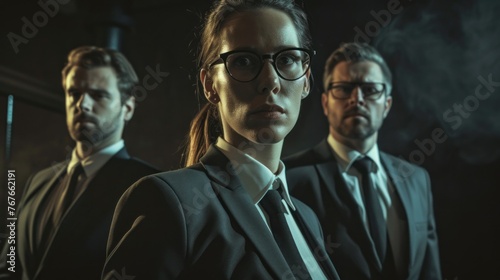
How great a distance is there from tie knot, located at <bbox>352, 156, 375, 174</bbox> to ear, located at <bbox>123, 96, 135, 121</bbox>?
608mm

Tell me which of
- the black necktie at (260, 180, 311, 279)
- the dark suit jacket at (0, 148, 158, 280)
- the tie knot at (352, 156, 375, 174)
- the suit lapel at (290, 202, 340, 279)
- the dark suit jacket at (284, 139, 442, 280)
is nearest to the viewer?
the black necktie at (260, 180, 311, 279)

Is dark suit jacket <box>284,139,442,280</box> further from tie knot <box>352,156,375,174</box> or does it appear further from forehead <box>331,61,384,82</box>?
forehead <box>331,61,384,82</box>

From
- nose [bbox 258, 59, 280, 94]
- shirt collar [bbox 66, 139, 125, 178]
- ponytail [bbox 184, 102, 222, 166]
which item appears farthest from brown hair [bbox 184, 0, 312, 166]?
shirt collar [bbox 66, 139, 125, 178]

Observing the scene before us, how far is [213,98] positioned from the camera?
105 centimetres

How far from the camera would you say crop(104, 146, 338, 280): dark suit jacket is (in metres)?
0.82

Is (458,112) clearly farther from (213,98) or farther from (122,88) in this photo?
(122,88)

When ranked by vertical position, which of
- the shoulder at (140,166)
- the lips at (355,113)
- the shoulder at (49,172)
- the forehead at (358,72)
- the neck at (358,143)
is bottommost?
the shoulder at (49,172)

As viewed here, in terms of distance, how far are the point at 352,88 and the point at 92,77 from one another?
69 cm

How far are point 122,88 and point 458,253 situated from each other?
98cm

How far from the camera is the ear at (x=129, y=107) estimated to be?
1.46 metres

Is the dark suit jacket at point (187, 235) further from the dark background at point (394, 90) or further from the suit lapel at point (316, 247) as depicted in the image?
the dark background at point (394, 90)

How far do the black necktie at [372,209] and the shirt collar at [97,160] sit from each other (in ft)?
2.06

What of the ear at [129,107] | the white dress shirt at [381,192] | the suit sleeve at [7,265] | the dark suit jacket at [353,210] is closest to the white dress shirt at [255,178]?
the dark suit jacket at [353,210]

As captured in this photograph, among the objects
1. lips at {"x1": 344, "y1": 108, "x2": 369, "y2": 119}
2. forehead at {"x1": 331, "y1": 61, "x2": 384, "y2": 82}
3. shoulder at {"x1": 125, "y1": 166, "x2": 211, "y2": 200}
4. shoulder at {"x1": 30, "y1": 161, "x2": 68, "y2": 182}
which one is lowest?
shoulder at {"x1": 30, "y1": 161, "x2": 68, "y2": 182}
